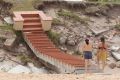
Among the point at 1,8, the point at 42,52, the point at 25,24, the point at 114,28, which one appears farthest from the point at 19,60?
the point at 114,28

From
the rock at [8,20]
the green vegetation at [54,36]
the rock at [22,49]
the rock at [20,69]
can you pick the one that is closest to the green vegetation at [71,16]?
the green vegetation at [54,36]

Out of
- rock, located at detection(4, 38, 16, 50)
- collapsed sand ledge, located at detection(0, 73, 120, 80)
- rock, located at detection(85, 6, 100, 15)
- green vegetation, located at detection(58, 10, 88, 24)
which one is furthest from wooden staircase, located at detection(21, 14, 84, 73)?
collapsed sand ledge, located at detection(0, 73, 120, 80)

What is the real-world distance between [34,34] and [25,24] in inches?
25.9

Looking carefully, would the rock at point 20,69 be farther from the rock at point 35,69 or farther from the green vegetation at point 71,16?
the green vegetation at point 71,16

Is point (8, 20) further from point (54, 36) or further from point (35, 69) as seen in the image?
point (35, 69)

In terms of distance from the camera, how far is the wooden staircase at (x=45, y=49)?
18562 millimetres

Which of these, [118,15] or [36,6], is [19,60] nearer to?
[36,6]

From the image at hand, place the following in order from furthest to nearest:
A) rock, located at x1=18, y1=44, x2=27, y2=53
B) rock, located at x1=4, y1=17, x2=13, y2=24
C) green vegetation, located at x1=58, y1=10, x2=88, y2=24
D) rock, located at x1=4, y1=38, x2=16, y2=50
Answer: green vegetation, located at x1=58, y1=10, x2=88, y2=24 < rock, located at x1=4, y1=17, x2=13, y2=24 < rock, located at x1=18, y1=44, x2=27, y2=53 < rock, located at x1=4, y1=38, x2=16, y2=50

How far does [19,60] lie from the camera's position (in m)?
19.2

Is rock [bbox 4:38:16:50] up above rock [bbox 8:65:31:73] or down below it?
above

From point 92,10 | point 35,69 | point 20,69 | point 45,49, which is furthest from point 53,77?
point 92,10

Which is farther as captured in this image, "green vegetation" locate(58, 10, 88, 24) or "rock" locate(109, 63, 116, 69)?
"green vegetation" locate(58, 10, 88, 24)

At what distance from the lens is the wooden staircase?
18.6 metres

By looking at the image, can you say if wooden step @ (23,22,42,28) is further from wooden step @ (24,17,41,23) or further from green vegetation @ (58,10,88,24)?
green vegetation @ (58,10,88,24)
